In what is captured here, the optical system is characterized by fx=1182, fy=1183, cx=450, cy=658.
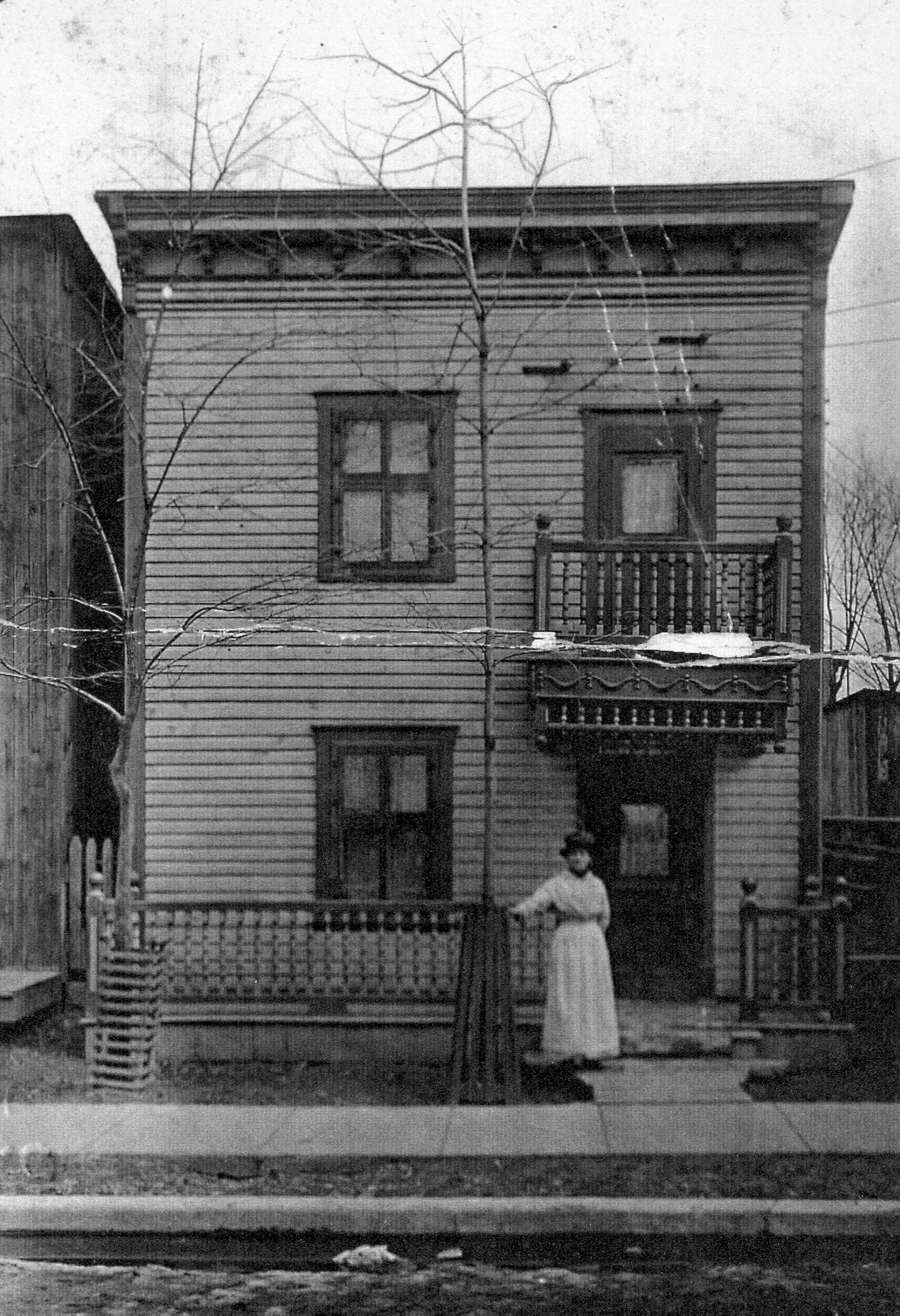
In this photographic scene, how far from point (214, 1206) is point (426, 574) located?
4.08m

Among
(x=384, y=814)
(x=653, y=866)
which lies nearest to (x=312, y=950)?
(x=384, y=814)

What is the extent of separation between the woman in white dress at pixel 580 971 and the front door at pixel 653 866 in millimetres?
166

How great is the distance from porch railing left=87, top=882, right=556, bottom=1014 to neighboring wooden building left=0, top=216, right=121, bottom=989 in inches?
22.3

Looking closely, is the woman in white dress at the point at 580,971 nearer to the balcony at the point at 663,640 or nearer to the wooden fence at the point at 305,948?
the wooden fence at the point at 305,948

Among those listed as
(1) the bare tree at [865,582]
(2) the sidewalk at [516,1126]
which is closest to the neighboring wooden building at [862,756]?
(1) the bare tree at [865,582]

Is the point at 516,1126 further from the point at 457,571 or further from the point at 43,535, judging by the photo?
the point at 43,535

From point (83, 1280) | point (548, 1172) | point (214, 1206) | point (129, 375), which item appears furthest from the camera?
point (129, 375)

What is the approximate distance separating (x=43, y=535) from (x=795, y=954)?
581 centimetres

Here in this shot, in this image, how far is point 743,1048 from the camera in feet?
26.2

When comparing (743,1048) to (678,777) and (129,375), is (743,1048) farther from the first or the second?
(129,375)

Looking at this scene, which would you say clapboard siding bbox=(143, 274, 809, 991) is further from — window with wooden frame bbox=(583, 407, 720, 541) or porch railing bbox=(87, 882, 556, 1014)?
porch railing bbox=(87, 882, 556, 1014)

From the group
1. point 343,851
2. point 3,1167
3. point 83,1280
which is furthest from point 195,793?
point 83,1280

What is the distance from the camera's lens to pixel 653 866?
27.2 feet

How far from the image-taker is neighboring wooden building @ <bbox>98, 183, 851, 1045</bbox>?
7.86 m
